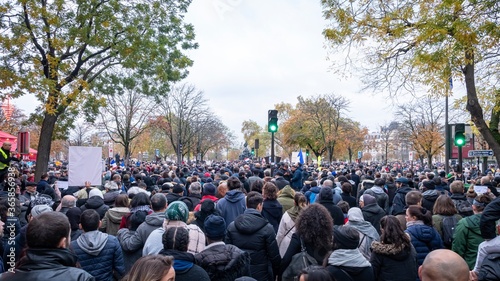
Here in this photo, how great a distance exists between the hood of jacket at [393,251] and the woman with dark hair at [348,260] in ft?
1.13

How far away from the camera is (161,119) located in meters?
49.7

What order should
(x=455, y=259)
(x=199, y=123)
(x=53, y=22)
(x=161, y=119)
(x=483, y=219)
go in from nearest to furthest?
(x=455, y=259) < (x=483, y=219) < (x=53, y=22) < (x=161, y=119) < (x=199, y=123)

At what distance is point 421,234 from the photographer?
5.41m

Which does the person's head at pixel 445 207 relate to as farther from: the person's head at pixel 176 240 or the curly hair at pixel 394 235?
the person's head at pixel 176 240

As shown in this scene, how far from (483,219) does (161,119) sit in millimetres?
47080

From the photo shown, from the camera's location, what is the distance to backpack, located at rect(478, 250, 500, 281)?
385cm

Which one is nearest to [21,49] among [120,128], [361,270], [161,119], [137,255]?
[137,255]

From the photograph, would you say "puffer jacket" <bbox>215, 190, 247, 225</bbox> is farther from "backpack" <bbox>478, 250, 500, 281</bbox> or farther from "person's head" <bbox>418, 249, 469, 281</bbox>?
"person's head" <bbox>418, 249, 469, 281</bbox>

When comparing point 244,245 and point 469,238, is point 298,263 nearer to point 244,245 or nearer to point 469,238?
point 244,245

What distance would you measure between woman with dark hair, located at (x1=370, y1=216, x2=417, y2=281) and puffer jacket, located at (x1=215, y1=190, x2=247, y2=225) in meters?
3.42

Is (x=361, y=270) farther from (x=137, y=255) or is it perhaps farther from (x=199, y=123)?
(x=199, y=123)

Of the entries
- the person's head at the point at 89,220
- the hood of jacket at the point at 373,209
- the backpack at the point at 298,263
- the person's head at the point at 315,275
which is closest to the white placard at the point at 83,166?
the person's head at the point at 89,220

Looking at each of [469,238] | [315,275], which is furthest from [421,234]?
[315,275]

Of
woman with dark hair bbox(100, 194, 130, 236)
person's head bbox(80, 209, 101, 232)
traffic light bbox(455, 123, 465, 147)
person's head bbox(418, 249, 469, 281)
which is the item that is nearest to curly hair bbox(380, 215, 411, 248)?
person's head bbox(418, 249, 469, 281)
